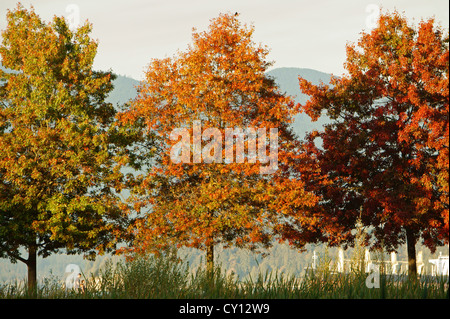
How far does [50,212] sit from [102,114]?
400 cm

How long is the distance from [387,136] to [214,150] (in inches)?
211

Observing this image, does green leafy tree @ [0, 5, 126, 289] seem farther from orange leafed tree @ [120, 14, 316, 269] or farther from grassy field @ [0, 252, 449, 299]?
grassy field @ [0, 252, 449, 299]

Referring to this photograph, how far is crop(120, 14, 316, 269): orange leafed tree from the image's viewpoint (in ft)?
59.6

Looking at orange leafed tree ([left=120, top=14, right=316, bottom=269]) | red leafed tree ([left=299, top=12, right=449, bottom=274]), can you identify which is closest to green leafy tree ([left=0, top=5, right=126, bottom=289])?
orange leafed tree ([left=120, top=14, right=316, bottom=269])

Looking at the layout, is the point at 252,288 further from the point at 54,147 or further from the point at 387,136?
Answer: the point at 54,147

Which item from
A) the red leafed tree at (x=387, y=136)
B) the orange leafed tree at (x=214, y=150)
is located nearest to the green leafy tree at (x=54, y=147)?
the orange leafed tree at (x=214, y=150)

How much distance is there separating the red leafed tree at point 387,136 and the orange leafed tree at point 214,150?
1389 millimetres

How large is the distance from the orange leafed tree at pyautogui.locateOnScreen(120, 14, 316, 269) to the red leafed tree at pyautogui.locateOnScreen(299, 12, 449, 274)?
139cm

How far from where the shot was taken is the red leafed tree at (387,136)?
16.9 metres

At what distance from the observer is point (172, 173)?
61.6 feet

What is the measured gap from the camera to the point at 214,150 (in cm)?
1858

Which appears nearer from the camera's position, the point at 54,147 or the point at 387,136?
the point at 387,136

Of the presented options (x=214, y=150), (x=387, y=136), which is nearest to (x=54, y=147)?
(x=214, y=150)
